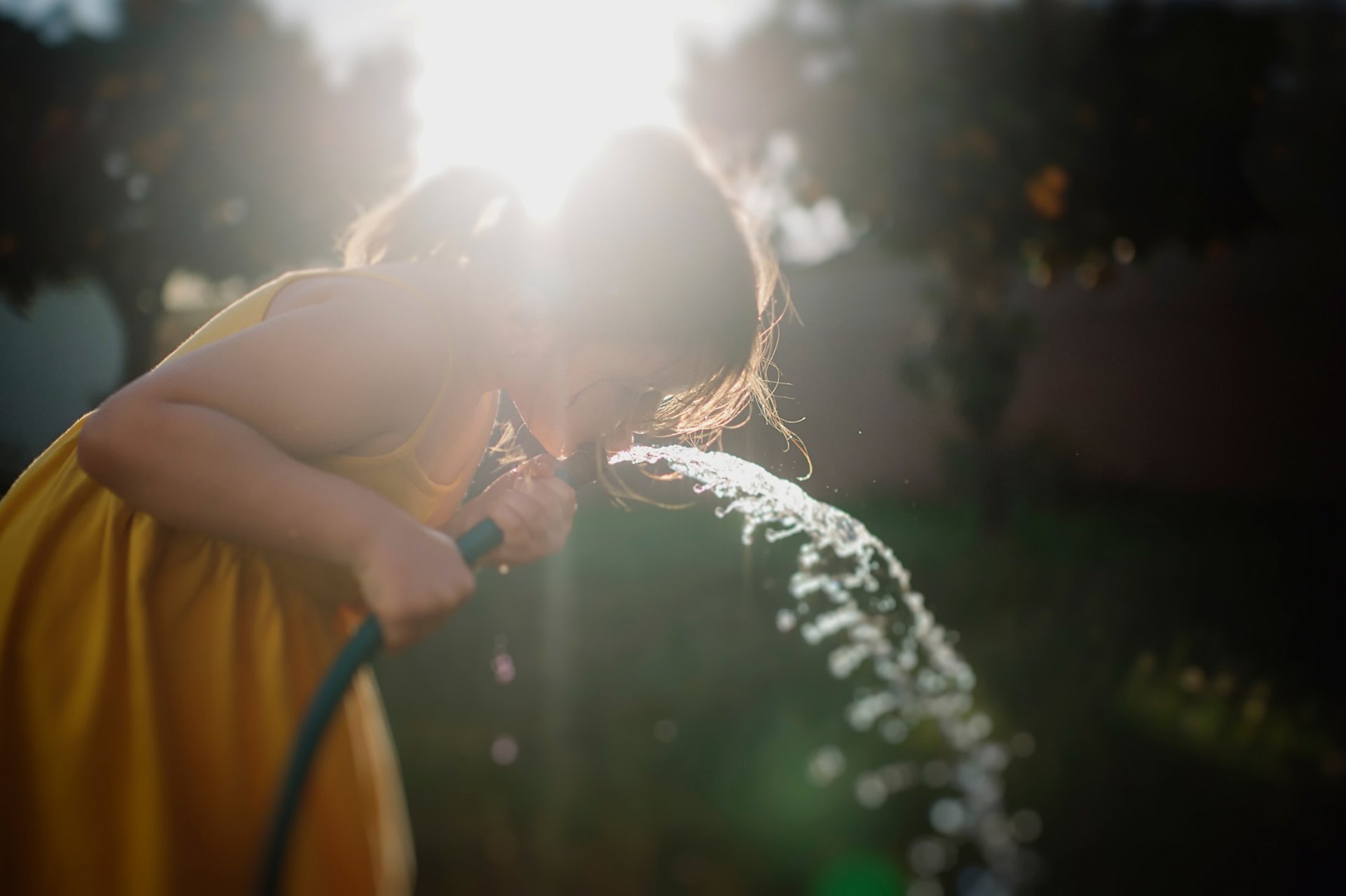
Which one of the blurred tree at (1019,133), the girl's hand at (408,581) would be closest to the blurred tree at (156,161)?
the blurred tree at (1019,133)

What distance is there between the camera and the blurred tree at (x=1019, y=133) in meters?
5.54

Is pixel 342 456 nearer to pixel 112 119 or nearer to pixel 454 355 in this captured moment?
pixel 454 355

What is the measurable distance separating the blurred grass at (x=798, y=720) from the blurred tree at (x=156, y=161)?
20.0 ft

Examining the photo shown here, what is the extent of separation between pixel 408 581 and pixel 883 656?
1330 mm

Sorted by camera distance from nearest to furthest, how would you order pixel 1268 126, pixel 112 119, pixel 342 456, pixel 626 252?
1. pixel 342 456
2. pixel 626 252
3. pixel 1268 126
4. pixel 112 119

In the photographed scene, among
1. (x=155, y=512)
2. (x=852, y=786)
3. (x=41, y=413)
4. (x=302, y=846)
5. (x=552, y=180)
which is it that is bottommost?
(x=852, y=786)

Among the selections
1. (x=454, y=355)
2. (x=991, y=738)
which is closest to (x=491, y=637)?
(x=991, y=738)

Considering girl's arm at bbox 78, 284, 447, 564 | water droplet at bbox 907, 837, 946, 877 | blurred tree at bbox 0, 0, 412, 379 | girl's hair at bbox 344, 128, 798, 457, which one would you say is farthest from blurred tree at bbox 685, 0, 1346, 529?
blurred tree at bbox 0, 0, 412, 379

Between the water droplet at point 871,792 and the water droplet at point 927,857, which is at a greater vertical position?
the water droplet at point 871,792

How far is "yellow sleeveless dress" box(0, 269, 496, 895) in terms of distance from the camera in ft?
3.30

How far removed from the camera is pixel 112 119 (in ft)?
28.7

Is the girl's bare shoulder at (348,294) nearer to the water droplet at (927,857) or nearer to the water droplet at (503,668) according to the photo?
the water droplet at (927,857)

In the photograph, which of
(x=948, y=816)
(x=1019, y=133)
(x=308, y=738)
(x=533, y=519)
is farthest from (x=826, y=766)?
(x=1019, y=133)

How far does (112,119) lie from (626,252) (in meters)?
9.60
